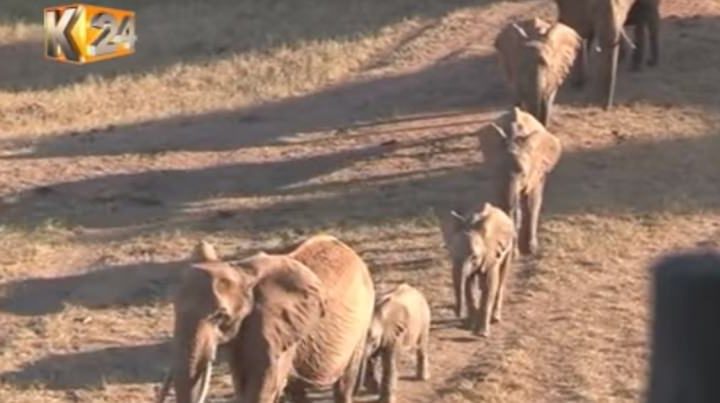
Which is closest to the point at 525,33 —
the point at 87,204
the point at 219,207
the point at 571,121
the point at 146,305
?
the point at 571,121

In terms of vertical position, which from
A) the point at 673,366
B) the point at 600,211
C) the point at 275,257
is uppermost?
the point at 673,366

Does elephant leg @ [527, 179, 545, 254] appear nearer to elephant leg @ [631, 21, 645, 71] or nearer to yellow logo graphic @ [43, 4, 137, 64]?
elephant leg @ [631, 21, 645, 71]

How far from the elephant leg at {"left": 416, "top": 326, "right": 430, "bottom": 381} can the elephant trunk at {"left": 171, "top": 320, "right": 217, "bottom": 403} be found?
3086mm

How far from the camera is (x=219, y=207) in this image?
16.9 metres

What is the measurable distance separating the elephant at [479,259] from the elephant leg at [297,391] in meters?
2.30

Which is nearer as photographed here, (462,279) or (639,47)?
(462,279)

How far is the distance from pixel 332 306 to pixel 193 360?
67.8 inches

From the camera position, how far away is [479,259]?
11938 mm

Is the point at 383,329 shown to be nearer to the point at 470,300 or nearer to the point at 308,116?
the point at 470,300

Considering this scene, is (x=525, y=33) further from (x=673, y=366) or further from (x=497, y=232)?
(x=673, y=366)

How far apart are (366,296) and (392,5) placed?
58.7ft

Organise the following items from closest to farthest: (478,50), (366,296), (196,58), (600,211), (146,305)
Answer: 1. (366,296)
2. (146,305)
3. (600,211)
4. (478,50)
5. (196,58)

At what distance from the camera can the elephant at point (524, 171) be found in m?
13.9

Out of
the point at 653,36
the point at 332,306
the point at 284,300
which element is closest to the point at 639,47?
the point at 653,36
